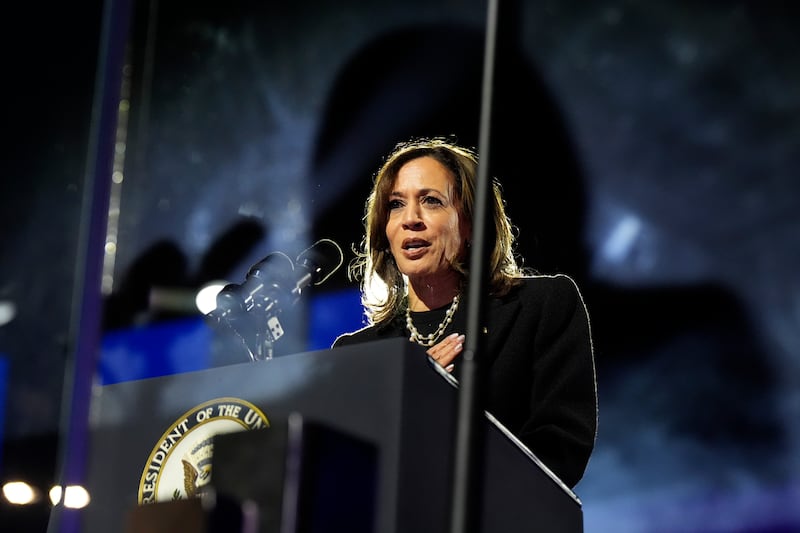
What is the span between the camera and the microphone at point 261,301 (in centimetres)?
153

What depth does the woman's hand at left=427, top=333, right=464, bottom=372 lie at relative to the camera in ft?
4.96

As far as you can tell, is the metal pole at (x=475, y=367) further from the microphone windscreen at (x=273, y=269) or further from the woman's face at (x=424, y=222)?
the woman's face at (x=424, y=222)

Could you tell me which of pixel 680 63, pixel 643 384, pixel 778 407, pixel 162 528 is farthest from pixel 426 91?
pixel 162 528

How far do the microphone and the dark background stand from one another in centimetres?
9

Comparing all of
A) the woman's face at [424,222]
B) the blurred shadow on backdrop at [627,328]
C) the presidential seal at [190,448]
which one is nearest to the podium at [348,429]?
the presidential seal at [190,448]

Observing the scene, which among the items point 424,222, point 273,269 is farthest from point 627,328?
point 273,269

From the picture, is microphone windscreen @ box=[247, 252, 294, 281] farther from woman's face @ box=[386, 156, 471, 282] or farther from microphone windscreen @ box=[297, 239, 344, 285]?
woman's face @ box=[386, 156, 471, 282]

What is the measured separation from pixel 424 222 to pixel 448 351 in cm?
58

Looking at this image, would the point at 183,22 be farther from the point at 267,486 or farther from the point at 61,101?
the point at 267,486

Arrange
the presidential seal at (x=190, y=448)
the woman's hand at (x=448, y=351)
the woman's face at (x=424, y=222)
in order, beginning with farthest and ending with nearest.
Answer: the woman's face at (x=424, y=222)
the woman's hand at (x=448, y=351)
the presidential seal at (x=190, y=448)

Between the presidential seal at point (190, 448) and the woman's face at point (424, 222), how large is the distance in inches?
40.2

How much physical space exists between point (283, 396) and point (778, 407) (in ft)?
5.16

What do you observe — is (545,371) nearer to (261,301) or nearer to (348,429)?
(261,301)

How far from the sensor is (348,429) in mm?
915
